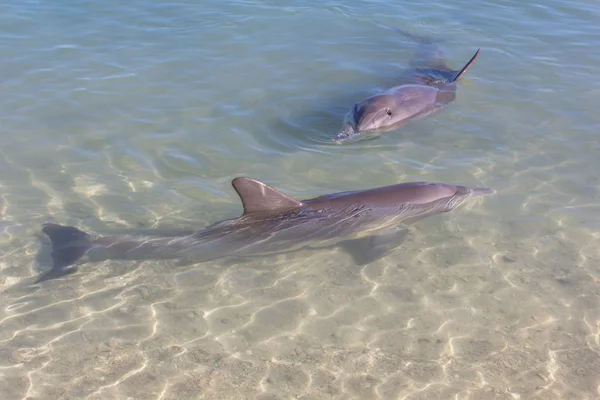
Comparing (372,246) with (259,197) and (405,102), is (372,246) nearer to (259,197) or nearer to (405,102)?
(259,197)

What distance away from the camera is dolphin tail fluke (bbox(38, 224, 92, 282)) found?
20.7ft

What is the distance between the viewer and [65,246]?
21.5 feet

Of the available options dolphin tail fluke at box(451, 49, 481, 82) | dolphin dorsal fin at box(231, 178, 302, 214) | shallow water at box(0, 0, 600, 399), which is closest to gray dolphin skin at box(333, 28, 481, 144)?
dolphin tail fluke at box(451, 49, 481, 82)

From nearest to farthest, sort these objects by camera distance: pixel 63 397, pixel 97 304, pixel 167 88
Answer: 1. pixel 63 397
2. pixel 97 304
3. pixel 167 88

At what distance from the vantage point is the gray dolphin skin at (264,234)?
6461mm

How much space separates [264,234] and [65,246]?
2078 mm

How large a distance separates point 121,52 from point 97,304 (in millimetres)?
6882

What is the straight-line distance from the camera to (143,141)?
876cm

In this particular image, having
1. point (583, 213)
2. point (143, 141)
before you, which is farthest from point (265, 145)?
point (583, 213)

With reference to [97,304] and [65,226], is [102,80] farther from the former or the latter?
[97,304]

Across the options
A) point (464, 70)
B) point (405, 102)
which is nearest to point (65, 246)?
point (405, 102)

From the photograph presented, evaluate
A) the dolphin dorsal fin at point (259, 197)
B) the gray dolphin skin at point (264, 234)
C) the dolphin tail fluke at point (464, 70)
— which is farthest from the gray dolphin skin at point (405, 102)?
the dolphin dorsal fin at point (259, 197)

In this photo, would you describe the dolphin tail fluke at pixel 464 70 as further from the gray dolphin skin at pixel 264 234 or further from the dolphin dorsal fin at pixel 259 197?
the dolphin dorsal fin at pixel 259 197

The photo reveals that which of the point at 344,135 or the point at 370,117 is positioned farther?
the point at 370,117
